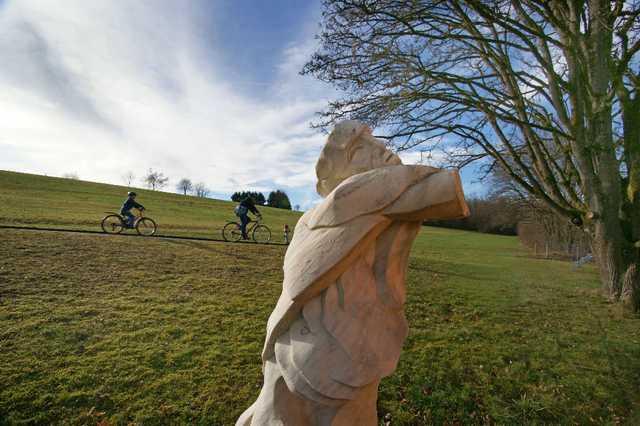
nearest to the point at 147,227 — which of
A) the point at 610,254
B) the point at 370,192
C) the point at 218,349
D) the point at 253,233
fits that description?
the point at 253,233

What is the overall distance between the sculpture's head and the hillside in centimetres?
1760

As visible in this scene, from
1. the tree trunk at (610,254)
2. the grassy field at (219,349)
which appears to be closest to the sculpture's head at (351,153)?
the grassy field at (219,349)

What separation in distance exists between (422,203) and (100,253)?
38.7 ft

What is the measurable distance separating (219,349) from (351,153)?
4.86 meters

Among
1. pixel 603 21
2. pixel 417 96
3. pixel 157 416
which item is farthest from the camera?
pixel 417 96

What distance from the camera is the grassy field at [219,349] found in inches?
176

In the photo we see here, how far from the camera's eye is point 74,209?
77.0ft

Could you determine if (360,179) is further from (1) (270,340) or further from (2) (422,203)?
(1) (270,340)

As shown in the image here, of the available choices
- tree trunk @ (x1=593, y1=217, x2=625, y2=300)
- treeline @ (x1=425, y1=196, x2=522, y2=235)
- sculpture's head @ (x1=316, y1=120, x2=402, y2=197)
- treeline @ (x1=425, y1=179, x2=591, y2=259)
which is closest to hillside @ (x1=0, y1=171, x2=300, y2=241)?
tree trunk @ (x1=593, y1=217, x2=625, y2=300)

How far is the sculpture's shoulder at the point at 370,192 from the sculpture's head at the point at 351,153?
31cm

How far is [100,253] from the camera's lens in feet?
35.5

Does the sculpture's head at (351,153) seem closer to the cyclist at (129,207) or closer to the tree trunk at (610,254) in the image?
the tree trunk at (610,254)

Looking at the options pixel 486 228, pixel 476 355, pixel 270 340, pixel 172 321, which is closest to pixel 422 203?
pixel 270 340

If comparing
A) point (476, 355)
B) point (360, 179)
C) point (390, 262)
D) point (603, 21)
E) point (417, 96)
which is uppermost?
point (603, 21)
